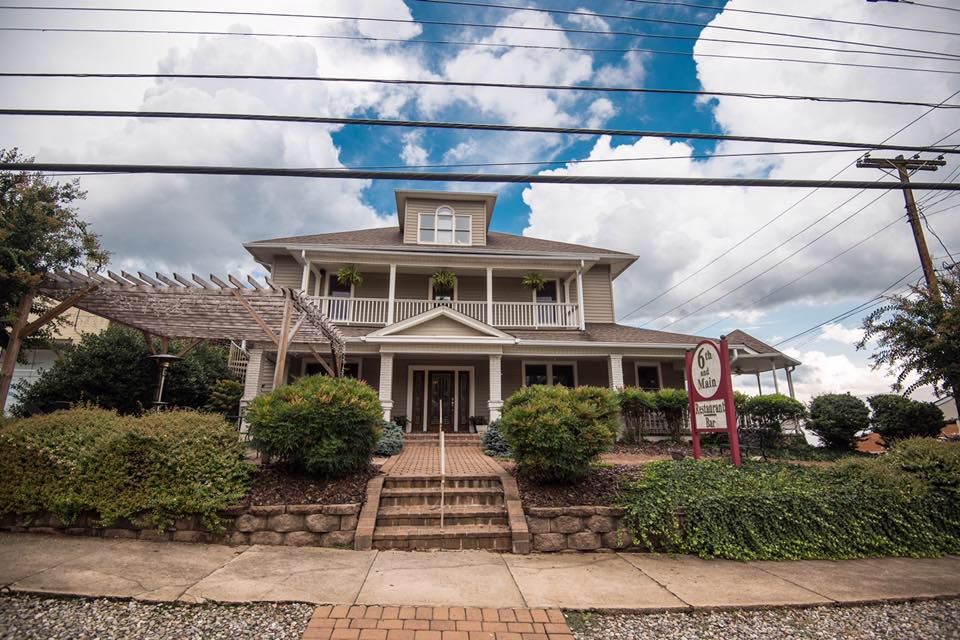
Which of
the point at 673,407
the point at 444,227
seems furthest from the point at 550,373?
the point at 444,227

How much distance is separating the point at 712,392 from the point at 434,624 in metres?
5.48

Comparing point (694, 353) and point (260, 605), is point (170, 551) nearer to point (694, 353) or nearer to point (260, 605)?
point (260, 605)

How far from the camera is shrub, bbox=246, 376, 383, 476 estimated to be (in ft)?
18.6

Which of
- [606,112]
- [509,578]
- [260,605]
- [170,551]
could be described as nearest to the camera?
[260,605]

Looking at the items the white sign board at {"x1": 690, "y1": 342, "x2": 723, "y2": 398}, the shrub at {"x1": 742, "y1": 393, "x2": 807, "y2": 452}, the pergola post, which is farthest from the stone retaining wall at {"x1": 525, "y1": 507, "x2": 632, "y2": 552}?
the shrub at {"x1": 742, "y1": 393, "x2": 807, "y2": 452}

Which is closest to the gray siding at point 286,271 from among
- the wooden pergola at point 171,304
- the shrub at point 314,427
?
the wooden pergola at point 171,304

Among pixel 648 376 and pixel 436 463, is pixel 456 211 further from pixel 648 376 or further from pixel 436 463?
pixel 436 463

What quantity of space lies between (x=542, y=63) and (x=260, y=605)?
681 centimetres

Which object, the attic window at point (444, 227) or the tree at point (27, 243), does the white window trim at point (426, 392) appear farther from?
the tree at point (27, 243)

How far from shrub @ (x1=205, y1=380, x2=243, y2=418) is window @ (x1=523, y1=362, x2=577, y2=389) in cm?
886

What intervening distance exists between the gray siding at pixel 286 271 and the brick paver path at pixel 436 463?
25.6 ft

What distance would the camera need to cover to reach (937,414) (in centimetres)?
1121

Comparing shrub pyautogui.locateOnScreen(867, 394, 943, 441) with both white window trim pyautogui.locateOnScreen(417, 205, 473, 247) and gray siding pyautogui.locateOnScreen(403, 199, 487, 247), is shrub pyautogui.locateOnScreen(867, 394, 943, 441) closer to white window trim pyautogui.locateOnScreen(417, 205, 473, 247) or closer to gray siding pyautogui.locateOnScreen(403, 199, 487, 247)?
gray siding pyautogui.locateOnScreen(403, 199, 487, 247)

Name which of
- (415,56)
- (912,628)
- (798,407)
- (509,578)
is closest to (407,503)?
(509,578)
